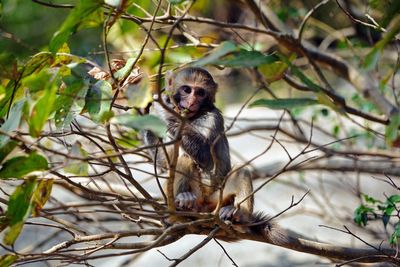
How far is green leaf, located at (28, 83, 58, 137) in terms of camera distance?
2.13 meters

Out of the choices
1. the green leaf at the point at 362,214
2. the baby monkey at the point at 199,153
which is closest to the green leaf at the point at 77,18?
the baby monkey at the point at 199,153

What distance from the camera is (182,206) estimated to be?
3.72 meters

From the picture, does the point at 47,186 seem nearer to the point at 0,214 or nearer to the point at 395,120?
the point at 0,214

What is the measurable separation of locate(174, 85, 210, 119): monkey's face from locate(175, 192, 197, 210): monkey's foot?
45 cm

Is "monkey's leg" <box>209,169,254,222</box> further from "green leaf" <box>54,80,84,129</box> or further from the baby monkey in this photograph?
"green leaf" <box>54,80,84,129</box>

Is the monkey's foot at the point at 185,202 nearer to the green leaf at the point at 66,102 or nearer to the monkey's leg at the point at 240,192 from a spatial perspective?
the monkey's leg at the point at 240,192

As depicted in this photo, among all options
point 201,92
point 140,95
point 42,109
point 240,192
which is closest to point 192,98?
point 201,92

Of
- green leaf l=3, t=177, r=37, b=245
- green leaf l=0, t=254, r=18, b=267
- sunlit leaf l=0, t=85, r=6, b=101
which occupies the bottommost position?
green leaf l=0, t=254, r=18, b=267

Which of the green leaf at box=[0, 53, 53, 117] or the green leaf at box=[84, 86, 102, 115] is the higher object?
the green leaf at box=[0, 53, 53, 117]

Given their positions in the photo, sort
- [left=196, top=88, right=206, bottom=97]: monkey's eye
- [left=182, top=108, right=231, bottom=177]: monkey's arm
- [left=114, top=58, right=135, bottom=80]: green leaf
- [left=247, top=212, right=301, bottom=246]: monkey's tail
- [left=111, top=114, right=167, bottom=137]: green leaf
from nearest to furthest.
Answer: [left=111, top=114, right=167, bottom=137]: green leaf
[left=114, top=58, right=135, bottom=80]: green leaf
[left=247, top=212, right=301, bottom=246]: monkey's tail
[left=182, top=108, right=231, bottom=177]: monkey's arm
[left=196, top=88, right=206, bottom=97]: monkey's eye

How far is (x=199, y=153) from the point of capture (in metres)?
3.82

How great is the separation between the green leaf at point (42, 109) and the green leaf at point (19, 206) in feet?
0.79

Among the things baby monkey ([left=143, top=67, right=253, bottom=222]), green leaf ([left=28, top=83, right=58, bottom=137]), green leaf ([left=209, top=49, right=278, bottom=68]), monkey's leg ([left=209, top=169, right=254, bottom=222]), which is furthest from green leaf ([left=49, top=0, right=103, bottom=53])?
monkey's leg ([left=209, top=169, right=254, bottom=222])

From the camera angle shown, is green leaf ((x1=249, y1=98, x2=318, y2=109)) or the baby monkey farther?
the baby monkey
